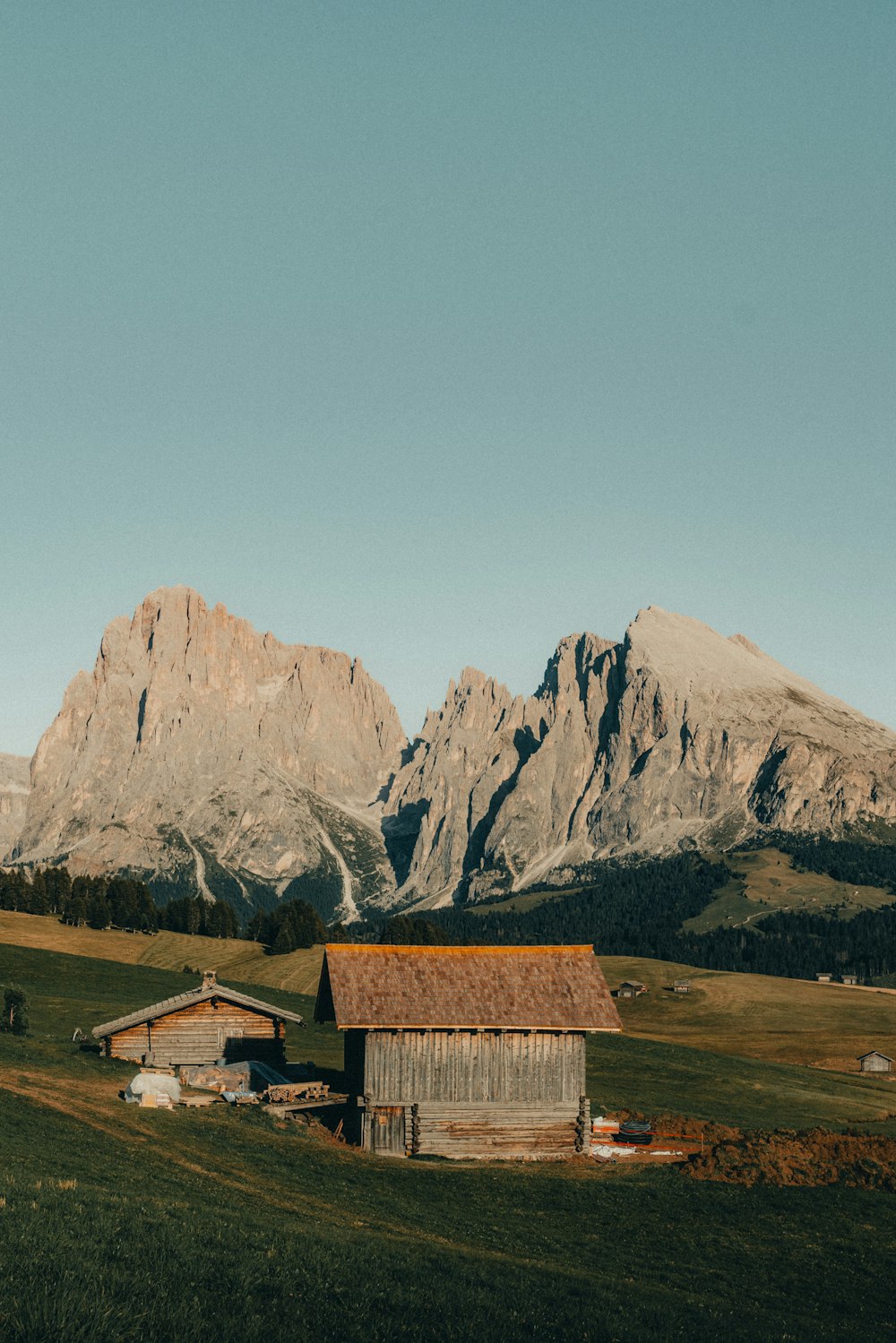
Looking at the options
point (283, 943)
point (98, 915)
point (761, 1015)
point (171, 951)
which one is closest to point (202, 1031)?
point (171, 951)

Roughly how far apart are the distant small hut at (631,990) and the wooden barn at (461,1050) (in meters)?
107

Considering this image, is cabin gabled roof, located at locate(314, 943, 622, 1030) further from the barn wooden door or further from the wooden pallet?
the barn wooden door

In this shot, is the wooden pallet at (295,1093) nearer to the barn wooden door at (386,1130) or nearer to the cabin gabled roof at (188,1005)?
the barn wooden door at (386,1130)

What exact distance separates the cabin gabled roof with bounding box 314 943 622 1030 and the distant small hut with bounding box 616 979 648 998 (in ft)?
348

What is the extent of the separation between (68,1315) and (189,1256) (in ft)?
14.8

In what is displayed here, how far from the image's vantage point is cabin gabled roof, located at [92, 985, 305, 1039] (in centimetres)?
6228

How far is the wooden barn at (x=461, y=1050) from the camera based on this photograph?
52156 millimetres

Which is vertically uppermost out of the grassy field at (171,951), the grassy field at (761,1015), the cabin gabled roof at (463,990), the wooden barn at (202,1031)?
the cabin gabled roof at (463,990)

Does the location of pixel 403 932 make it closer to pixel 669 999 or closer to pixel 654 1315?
pixel 669 999

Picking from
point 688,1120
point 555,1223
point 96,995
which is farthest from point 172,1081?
point 96,995

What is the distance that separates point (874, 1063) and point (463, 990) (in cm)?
6245

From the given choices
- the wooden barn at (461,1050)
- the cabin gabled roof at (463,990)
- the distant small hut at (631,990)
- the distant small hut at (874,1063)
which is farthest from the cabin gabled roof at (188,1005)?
the distant small hut at (631,990)

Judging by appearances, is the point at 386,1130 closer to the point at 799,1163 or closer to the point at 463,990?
the point at 463,990

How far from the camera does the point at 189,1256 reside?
65.3ft
